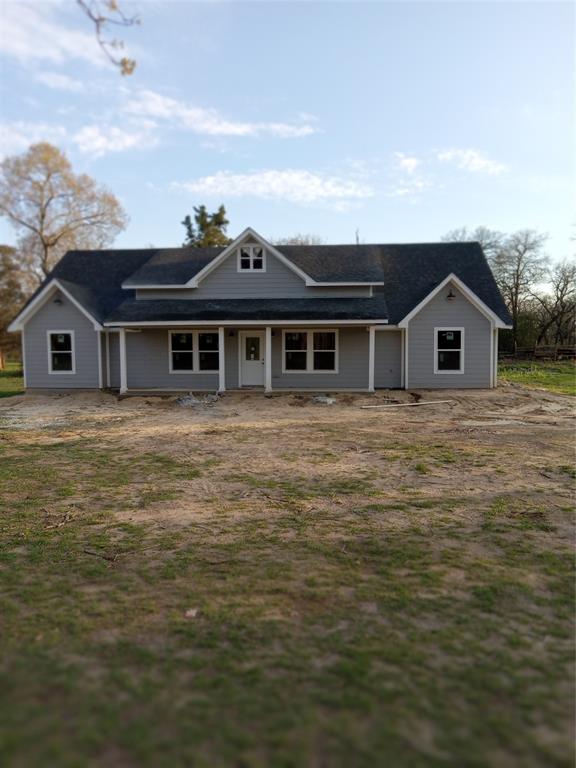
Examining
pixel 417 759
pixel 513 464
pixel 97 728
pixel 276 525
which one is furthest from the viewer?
pixel 513 464

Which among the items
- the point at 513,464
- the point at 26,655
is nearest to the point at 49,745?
the point at 26,655

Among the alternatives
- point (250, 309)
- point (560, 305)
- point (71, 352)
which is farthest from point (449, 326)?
point (560, 305)

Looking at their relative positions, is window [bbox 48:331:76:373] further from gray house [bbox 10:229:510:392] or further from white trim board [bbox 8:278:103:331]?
white trim board [bbox 8:278:103:331]

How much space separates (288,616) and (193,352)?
56.1 feet

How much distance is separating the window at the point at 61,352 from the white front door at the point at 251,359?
6.50 meters

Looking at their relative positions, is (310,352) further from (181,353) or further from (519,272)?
(519,272)

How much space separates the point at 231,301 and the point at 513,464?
13.7 m

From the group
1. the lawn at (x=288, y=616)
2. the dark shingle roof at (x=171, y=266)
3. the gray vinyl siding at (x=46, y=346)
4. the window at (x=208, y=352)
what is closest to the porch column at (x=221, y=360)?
the window at (x=208, y=352)

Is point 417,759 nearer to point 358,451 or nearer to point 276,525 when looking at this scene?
point 276,525

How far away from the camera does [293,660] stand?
3123 mm

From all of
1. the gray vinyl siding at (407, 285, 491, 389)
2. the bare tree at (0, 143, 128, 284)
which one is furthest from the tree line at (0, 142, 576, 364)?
the gray vinyl siding at (407, 285, 491, 389)

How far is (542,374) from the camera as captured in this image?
84.7 ft

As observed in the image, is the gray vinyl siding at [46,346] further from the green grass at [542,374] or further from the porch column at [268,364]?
the green grass at [542,374]

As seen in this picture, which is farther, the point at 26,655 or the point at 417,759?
the point at 26,655
